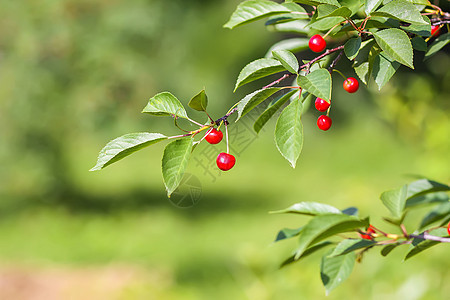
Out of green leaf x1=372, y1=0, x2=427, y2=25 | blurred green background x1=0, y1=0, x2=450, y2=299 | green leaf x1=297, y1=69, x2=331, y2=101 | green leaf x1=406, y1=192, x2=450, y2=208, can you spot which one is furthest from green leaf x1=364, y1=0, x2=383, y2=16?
blurred green background x1=0, y1=0, x2=450, y2=299

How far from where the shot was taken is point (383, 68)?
852 millimetres

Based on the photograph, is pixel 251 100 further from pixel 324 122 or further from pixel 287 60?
pixel 324 122

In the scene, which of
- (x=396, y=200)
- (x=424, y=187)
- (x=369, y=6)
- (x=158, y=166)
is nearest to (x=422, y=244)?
(x=396, y=200)

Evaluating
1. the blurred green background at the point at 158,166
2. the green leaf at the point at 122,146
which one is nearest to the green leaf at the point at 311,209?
the green leaf at the point at 122,146

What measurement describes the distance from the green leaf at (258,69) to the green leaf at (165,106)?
0.30ft

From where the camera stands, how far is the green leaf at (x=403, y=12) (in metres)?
0.78

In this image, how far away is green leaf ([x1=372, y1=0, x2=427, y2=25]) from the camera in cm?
78

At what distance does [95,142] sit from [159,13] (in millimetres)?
1588

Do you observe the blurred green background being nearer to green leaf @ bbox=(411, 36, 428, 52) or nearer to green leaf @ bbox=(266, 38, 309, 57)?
green leaf @ bbox=(266, 38, 309, 57)

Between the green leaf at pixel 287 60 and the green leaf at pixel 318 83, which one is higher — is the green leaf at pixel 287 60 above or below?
above

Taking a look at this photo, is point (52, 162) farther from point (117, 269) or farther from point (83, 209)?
point (117, 269)

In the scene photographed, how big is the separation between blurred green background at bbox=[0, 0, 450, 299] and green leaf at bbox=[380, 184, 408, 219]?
1.29 m

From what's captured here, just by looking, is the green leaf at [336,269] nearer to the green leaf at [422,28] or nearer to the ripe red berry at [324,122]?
the ripe red berry at [324,122]

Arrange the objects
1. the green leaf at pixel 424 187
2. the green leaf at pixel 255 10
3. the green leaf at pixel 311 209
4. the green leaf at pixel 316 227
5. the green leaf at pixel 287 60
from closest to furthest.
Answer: the green leaf at pixel 316 227
the green leaf at pixel 287 60
the green leaf at pixel 311 209
the green leaf at pixel 255 10
the green leaf at pixel 424 187
